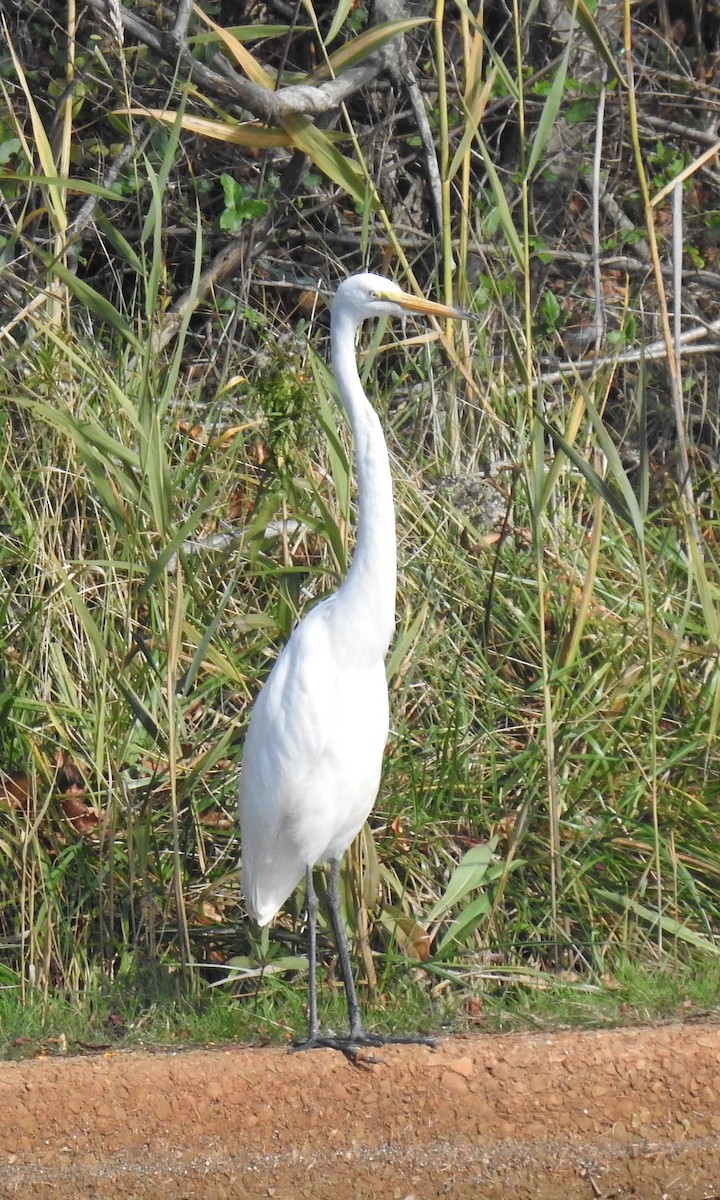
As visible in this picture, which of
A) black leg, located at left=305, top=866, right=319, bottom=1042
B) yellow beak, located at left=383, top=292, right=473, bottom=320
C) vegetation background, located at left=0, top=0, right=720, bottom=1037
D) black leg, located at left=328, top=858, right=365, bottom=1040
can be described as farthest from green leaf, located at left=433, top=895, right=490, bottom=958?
yellow beak, located at left=383, top=292, right=473, bottom=320

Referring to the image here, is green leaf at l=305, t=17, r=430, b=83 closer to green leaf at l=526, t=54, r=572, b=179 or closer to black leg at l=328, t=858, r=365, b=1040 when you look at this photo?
green leaf at l=526, t=54, r=572, b=179

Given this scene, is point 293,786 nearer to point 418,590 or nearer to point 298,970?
point 298,970

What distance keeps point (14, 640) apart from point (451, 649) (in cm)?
111

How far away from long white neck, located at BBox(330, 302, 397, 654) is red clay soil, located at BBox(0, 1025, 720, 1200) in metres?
0.87

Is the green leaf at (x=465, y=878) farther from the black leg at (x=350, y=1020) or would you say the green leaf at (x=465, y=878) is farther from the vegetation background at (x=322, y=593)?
the black leg at (x=350, y=1020)

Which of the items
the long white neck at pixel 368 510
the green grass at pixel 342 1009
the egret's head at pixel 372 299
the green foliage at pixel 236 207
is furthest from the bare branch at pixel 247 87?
the green grass at pixel 342 1009

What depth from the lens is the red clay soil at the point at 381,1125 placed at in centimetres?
227

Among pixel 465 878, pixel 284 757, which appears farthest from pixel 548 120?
pixel 465 878

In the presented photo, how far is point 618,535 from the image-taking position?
3.77 m

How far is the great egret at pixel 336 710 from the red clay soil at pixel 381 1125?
362mm

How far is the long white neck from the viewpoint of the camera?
2.66 metres

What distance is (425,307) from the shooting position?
2646 mm

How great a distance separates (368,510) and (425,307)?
41 centimetres

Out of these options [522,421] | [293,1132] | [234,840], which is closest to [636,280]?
[522,421]
